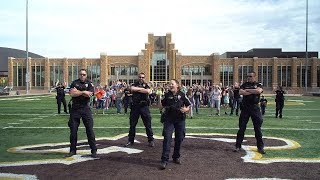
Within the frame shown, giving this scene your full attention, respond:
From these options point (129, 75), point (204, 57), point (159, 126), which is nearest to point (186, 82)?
point (204, 57)

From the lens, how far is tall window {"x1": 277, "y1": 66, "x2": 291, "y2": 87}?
78.1 m

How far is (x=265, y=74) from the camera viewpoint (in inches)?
3086

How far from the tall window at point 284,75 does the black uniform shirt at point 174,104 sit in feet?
243

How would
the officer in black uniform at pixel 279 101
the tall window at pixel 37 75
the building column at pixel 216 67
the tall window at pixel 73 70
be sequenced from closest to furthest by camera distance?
the officer in black uniform at pixel 279 101, the building column at pixel 216 67, the tall window at pixel 73 70, the tall window at pixel 37 75

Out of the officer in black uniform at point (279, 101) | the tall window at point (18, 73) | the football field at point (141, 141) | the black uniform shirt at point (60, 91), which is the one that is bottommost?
the football field at point (141, 141)

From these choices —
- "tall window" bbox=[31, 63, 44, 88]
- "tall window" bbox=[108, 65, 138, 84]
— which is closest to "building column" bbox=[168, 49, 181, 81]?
"tall window" bbox=[108, 65, 138, 84]

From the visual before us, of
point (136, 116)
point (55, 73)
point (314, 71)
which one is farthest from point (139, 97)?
point (55, 73)

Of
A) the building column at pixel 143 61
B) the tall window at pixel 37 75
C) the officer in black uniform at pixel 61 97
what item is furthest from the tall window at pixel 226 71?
Result: the officer in black uniform at pixel 61 97

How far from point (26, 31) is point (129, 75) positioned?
1156 inches

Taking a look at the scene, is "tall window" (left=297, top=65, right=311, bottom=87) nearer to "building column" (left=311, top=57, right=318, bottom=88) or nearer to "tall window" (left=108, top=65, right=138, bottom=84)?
"building column" (left=311, top=57, right=318, bottom=88)

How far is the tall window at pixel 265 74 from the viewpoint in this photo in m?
78.1

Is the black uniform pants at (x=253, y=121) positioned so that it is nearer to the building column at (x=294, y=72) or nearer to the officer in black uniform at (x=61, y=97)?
the officer in black uniform at (x=61, y=97)

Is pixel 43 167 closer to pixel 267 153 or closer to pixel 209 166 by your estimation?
pixel 209 166

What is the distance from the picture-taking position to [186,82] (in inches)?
3140
